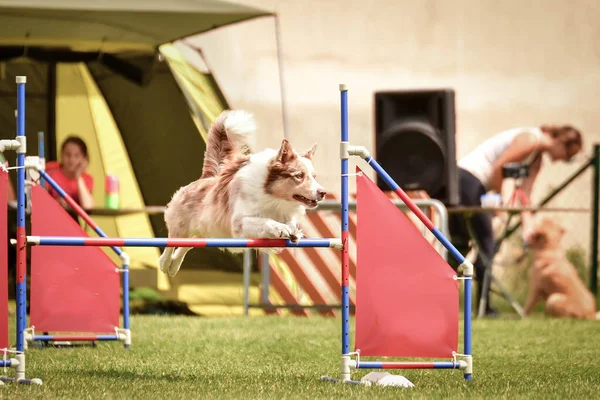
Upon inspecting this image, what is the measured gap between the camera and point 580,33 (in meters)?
12.9

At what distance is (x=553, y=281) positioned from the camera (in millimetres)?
9148

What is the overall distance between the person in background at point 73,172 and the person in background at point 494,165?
3.10 metres

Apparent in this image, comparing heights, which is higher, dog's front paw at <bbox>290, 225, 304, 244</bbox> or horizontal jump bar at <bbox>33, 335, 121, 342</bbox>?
dog's front paw at <bbox>290, 225, 304, 244</bbox>

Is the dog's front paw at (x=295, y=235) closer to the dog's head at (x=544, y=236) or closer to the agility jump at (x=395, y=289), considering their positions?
the agility jump at (x=395, y=289)

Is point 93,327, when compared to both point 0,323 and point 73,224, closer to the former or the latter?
point 73,224

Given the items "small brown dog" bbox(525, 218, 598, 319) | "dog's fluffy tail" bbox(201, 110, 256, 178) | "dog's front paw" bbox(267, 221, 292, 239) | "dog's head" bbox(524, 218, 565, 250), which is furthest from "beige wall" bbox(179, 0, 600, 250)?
"dog's front paw" bbox(267, 221, 292, 239)

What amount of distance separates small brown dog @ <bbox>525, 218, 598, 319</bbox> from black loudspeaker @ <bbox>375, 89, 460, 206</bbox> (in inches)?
38.8

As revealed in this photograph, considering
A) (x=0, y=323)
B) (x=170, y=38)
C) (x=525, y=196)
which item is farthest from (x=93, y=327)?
(x=525, y=196)

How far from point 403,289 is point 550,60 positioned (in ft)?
27.7

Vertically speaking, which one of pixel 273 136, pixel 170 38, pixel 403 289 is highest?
pixel 170 38

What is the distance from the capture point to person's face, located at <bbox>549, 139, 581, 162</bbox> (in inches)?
419

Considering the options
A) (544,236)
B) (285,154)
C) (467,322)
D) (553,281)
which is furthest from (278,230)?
(544,236)

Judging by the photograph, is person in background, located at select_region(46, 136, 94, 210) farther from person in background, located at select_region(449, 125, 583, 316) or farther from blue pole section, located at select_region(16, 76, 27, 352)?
blue pole section, located at select_region(16, 76, 27, 352)

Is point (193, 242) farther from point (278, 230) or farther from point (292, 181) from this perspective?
point (292, 181)
